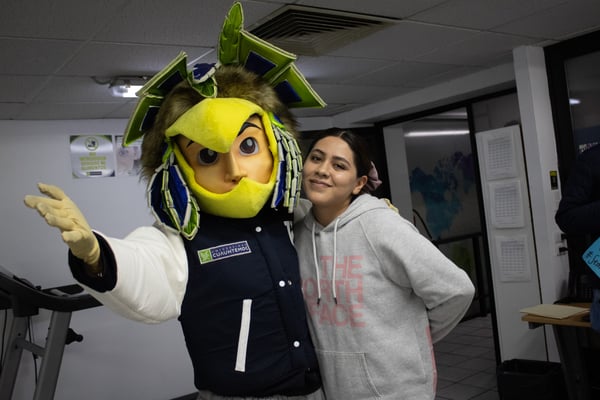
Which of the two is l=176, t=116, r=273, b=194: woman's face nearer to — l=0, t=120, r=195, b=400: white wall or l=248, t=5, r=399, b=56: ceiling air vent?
l=248, t=5, r=399, b=56: ceiling air vent

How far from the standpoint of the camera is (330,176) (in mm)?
1585

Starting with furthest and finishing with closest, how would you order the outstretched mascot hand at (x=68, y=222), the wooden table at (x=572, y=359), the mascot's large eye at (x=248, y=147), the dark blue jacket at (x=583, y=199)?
the wooden table at (x=572, y=359) → the dark blue jacket at (x=583, y=199) → the mascot's large eye at (x=248, y=147) → the outstretched mascot hand at (x=68, y=222)

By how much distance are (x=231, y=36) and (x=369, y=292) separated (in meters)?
0.83

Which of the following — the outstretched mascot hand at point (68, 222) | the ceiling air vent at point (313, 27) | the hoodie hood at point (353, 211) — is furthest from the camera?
the ceiling air vent at point (313, 27)

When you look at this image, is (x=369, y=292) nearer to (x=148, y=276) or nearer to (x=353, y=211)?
(x=353, y=211)

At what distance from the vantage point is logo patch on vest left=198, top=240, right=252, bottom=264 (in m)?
1.38

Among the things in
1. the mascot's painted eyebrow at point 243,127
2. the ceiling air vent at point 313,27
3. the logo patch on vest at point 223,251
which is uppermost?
the ceiling air vent at point 313,27

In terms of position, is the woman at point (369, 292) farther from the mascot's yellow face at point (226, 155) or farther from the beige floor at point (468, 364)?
the beige floor at point (468, 364)

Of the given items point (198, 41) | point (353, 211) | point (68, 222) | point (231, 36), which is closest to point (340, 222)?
point (353, 211)

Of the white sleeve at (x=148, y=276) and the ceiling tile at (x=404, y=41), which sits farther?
the ceiling tile at (x=404, y=41)

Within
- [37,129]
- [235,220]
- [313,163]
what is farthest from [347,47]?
[37,129]

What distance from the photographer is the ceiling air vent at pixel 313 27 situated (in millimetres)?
2223

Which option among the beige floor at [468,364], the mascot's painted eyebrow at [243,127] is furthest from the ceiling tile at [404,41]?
the beige floor at [468,364]

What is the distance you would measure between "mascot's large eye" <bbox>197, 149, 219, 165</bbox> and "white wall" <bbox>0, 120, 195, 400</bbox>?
275 cm
